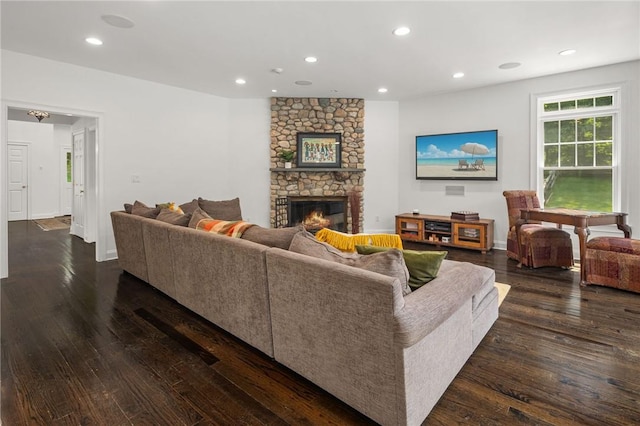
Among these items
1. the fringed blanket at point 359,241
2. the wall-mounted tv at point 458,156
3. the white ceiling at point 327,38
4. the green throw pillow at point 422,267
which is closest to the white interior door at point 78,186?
the white ceiling at point 327,38

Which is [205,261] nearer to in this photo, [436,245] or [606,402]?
[606,402]

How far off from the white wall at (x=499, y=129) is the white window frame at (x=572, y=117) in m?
0.07

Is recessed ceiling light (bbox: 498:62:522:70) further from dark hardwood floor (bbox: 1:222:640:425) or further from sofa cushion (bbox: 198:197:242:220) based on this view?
sofa cushion (bbox: 198:197:242:220)

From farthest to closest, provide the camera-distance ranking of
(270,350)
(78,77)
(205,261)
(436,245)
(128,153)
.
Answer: (436,245) < (128,153) < (78,77) < (205,261) < (270,350)

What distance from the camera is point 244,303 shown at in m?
2.20

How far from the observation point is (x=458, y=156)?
5.79 metres

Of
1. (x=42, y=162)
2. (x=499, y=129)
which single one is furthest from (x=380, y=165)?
(x=42, y=162)

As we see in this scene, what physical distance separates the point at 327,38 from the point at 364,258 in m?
2.73

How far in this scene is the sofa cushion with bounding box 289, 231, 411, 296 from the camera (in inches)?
63.0

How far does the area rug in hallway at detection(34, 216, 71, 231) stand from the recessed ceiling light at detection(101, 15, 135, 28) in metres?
5.93

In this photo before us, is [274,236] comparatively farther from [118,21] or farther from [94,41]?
[94,41]

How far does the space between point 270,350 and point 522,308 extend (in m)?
2.24

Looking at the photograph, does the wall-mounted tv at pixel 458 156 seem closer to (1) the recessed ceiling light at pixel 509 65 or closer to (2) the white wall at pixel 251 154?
(1) the recessed ceiling light at pixel 509 65

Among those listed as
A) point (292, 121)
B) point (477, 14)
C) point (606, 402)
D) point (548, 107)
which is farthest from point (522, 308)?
point (292, 121)
